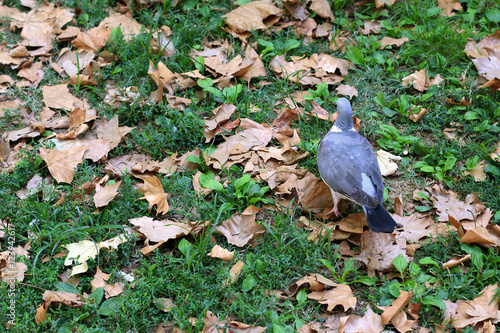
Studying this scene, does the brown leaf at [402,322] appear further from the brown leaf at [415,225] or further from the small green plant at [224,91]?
the small green plant at [224,91]

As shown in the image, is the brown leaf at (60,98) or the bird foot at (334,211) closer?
the bird foot at (334,211)

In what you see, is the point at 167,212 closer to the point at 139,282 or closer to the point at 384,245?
the point at 139,282

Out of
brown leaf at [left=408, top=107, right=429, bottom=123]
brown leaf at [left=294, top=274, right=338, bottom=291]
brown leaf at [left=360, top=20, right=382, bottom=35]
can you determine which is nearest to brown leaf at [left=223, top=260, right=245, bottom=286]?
brown leaf at [left=294, top=274, right=338, bottom=291]

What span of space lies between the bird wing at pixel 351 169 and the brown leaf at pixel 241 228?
657 mm

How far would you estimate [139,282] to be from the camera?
123 inches

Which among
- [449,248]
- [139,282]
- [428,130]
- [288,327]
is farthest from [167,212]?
[428,130]

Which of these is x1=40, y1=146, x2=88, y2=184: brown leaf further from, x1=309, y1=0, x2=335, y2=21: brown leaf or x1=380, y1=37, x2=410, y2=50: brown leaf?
x1=380, y1=37, x2=410, y2=50: brown leaf

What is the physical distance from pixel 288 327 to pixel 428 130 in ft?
7.97

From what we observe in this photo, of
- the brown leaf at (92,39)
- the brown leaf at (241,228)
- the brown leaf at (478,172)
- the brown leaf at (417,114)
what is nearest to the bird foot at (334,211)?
the brown leaf at (241,228)

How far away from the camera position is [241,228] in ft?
11.4

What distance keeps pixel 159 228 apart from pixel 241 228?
63 centimetres

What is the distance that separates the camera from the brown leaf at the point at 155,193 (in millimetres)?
3564

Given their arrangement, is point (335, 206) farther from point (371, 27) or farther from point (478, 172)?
point (371, 27)

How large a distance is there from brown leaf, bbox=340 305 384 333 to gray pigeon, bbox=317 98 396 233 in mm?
595
